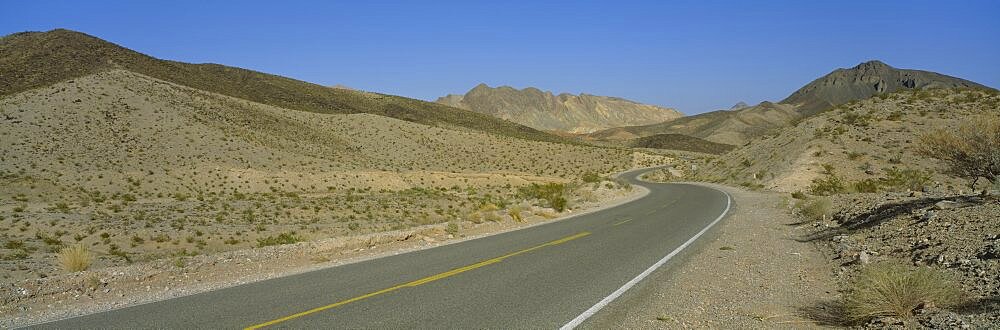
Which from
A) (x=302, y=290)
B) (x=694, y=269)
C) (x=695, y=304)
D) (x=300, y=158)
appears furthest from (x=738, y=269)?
(x=300, y=158)

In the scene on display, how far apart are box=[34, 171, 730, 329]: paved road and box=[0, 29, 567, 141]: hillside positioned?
64.4m

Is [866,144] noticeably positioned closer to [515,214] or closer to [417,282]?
[515,214]

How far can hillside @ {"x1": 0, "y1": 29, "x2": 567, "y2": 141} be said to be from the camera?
2557 inches

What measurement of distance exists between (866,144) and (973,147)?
99.6 feet

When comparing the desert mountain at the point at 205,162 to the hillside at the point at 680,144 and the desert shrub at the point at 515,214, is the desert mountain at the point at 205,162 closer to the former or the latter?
the desert shrub at the point at 515,214

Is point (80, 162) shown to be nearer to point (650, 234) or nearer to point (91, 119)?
point (91, 119)

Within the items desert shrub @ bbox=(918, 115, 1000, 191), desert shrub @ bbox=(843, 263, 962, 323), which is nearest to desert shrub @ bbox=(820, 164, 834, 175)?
desert shrub @ bbox=(918, 115, 1000, 191)

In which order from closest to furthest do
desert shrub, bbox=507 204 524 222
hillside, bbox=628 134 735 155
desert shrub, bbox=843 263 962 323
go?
desert shrub, bbox=843 263 962 323 < desert shrub, bbox=507 204 524 222 < hillside, bbox=628 134 735 155

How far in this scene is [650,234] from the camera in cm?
1603

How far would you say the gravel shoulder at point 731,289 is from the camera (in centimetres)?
723

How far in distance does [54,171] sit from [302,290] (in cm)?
4261

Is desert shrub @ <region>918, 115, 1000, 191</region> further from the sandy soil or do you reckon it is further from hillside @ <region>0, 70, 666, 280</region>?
hillside @ <region>0, 70, 666, 280</region>

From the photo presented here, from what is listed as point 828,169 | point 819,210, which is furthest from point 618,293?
point 828,169

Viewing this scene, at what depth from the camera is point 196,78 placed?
84625 mm
